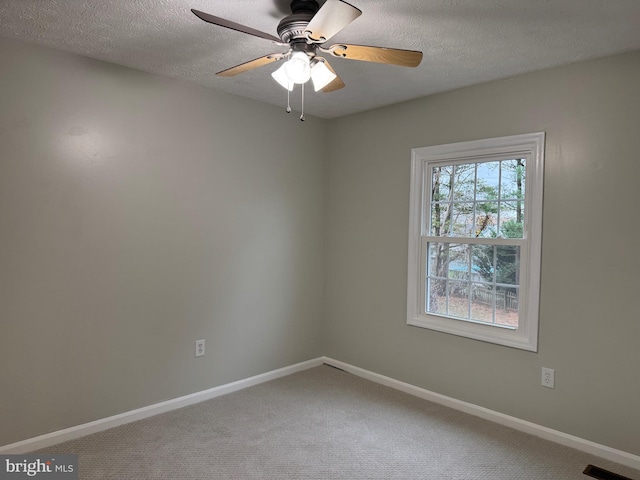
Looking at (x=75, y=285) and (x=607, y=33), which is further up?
(x=607, y=33)

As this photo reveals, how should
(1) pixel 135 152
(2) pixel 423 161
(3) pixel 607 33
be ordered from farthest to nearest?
(2) pixel 423 161
(1) pixel 135 152
(3) pixel 607 33

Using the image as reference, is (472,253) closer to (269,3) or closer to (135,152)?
(269,3)

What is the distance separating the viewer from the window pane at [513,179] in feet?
9.95

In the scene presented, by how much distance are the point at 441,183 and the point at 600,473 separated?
2.11 metres

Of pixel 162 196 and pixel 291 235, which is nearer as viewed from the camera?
pixel 162 196

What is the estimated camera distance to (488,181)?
3.21m

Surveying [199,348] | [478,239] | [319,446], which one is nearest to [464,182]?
[478,239]

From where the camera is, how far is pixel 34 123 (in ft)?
8.41

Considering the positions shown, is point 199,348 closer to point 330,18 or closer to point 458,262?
point 458,262

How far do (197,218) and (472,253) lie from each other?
2064 millimetres

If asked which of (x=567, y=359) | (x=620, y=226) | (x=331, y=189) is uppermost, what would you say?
(x=331, y=189)

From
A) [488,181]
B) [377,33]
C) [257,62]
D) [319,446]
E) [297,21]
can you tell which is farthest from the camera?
[488,181]

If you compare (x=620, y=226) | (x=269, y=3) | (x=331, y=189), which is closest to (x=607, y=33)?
(x=620, y=226)

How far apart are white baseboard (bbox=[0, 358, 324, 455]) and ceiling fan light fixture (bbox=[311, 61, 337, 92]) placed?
2.44 m
